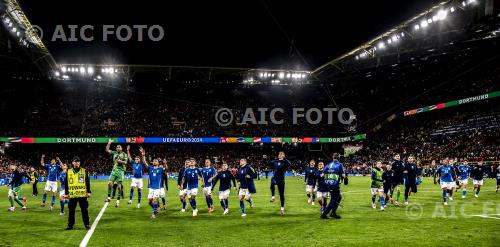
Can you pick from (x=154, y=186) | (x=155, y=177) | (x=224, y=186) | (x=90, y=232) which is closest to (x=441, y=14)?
(x=224, y=186)

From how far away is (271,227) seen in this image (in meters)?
12.9

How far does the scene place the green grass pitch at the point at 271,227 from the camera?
1055 centimetres

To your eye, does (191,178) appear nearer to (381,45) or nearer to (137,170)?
(137,170)

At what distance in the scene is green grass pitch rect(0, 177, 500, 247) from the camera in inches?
Result: 416

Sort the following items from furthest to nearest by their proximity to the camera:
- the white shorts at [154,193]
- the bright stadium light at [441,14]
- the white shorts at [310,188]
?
the bright stadium light at [441,14] → the white shorts at [310,188] → the white shorts at [154,193]

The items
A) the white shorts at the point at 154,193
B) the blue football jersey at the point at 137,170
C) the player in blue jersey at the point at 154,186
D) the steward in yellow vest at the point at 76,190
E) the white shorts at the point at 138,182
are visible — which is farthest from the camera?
the blue football jersey at the point at 137,170

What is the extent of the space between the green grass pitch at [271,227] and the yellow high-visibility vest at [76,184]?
1.15 metres

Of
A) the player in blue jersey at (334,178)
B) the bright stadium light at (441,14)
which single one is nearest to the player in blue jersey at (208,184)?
the player in blue jersey at (334,178)

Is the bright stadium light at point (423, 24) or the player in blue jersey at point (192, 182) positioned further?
the bright stadium light at point (423, 24)

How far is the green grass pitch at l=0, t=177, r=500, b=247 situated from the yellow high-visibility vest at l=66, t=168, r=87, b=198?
3.76 feet

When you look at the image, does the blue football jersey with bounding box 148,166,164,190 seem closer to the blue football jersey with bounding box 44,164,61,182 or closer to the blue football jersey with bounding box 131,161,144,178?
the blue football jersey with bounding box 131,161,144,178

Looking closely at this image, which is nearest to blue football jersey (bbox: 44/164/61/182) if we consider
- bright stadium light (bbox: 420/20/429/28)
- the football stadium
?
the football stadium

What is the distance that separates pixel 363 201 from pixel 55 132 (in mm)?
49323

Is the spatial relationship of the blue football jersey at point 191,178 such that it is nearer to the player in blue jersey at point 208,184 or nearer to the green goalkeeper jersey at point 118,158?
the player in blue jersey at point 208,184
